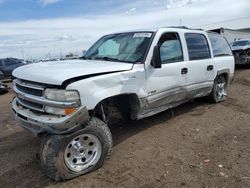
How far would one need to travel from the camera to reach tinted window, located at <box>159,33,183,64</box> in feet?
16.3

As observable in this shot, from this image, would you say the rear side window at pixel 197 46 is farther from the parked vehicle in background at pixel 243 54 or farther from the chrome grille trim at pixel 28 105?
the parked vehicle in background at pixel 243 54

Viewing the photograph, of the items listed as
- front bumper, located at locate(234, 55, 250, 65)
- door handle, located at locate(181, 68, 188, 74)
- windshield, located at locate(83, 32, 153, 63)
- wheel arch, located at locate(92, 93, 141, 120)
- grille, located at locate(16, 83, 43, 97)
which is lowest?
front bumper, located at locate(234, 55, 250, 65)

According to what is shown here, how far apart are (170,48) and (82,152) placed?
8.60 feet

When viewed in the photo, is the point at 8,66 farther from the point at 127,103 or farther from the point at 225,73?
the point at 127,103

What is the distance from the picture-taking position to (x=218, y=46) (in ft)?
22.8

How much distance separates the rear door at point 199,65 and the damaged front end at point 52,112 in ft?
9.34

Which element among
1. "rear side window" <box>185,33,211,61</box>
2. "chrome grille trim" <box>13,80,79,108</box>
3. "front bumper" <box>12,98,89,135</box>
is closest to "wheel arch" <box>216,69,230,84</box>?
"rear side window" <box>185,33,211,61</box>

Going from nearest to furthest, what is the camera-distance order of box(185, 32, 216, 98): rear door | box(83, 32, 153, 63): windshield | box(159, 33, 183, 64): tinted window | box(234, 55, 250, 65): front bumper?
box(83, 32, 153, 63): windshield
box(159, 33, 183, 64): tinted window
box(185, 32, 216, 98): rear door
box(234, 55, 250, 65): front bumper

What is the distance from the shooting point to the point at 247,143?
4547 mm

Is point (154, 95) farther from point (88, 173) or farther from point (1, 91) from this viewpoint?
point (1, 91)

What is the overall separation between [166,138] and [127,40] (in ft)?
6.25

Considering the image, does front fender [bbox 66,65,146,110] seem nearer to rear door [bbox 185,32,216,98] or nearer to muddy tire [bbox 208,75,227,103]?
rear door [bbox 185,32,216,98]

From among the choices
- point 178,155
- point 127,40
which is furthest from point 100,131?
point 127,40

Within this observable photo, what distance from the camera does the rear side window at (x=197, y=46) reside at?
18.6ft
